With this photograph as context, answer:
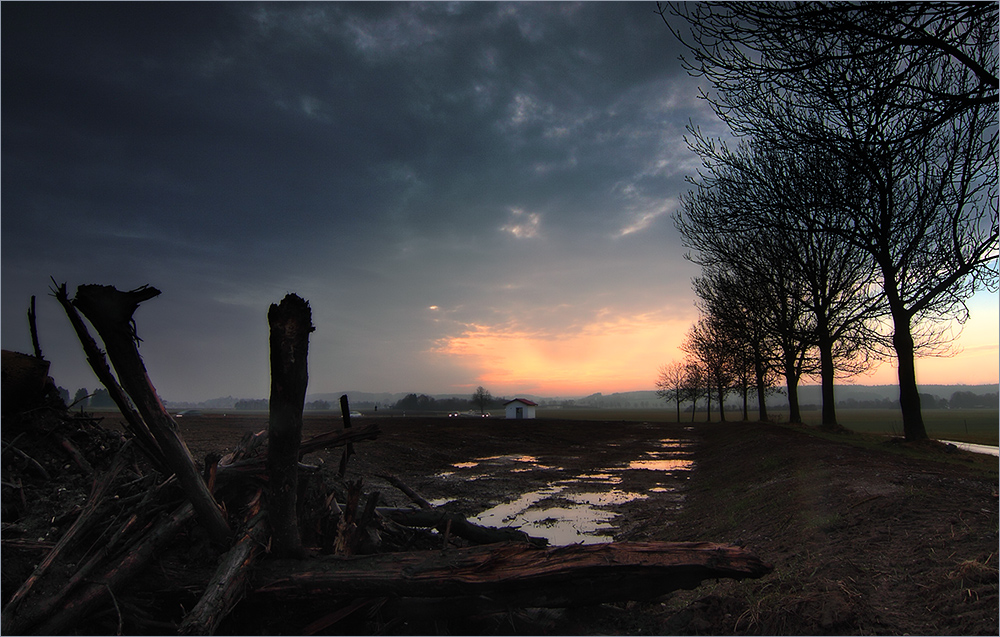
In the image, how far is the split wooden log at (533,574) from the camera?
3.87 metres

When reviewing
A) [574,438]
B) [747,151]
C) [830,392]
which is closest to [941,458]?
[747,151]

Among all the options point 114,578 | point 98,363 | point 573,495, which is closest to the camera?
point 98,363

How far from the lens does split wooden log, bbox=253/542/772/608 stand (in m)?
3.87

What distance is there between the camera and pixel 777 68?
24.8 feet

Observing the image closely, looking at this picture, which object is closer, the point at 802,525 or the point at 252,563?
the point at 252,563

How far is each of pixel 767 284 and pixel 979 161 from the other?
368 inches

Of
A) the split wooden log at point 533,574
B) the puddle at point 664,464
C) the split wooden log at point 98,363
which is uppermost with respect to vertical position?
the split wooden log at point 98,363

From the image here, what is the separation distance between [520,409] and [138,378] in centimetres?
7489

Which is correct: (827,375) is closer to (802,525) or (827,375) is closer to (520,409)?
(802,525)

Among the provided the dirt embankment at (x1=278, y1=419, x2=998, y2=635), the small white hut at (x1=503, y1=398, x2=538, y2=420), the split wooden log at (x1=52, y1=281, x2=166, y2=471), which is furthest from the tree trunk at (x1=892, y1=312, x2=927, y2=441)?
the small white hut at (x1=503, y1=398, x2=538, y2=420)

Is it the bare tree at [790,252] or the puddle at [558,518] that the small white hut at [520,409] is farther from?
the puddle at [558,518]

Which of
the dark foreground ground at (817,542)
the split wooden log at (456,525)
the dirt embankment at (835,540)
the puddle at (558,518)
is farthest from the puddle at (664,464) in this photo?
the split wooden log at (456,525)

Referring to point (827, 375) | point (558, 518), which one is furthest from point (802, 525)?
point (827, 375)

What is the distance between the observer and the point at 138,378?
3.78m
